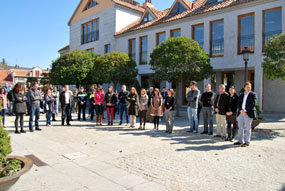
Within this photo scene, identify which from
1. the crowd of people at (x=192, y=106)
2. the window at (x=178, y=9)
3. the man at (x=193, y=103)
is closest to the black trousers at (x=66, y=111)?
the crowd of people at (x=192, y=106)

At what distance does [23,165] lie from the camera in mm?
3537

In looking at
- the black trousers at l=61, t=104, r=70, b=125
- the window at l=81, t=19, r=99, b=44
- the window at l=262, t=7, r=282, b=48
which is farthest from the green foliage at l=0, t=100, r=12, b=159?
the window at l=81, t=19, r=99, b=44

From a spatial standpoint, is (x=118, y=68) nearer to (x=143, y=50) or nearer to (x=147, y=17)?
(x=143, y=50)

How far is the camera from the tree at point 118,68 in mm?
17234

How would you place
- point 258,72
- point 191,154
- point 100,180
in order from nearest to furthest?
point 100,180 < point 191,154 < point 258,72

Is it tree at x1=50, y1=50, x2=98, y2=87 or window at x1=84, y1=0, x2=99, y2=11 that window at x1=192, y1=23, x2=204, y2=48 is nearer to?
tree at x1=50, y1=50, x2=98, y2=87

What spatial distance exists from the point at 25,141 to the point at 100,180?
4.24 m

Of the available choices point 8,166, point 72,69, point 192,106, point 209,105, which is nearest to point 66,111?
point 192,106

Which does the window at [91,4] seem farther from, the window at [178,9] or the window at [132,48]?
the window at [178,9]

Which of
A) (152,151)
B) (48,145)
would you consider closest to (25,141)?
(48,145)

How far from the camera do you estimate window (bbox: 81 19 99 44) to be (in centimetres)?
2642

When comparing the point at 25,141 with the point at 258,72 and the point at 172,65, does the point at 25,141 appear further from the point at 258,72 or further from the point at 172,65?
the point at 258,72

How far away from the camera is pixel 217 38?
661 inches

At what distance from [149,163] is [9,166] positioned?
2.72 metres
